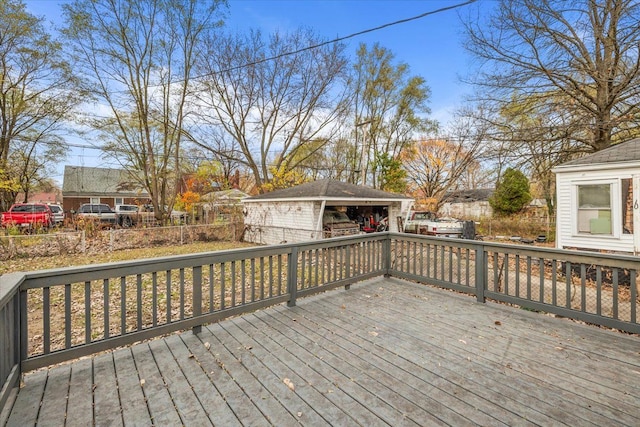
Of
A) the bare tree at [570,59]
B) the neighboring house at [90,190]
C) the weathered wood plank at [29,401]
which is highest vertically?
the bare tree at [570,59]

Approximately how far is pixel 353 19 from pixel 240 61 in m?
10.00

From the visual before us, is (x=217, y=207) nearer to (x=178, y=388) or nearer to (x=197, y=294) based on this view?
(x=197, y=294)

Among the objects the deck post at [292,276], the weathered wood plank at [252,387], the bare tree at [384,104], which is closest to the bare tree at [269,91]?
the bare tree at [384,104]

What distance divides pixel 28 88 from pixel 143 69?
6.03 metres

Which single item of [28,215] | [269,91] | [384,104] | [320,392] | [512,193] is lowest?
[320,392]

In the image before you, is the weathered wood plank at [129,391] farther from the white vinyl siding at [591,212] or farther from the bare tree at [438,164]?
the bare tree at [438,164]

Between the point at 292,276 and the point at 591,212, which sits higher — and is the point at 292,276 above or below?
below

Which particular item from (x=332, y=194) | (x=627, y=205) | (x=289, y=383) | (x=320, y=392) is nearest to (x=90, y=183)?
(x=332, y=194)

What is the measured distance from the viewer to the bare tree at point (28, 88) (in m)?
13.0

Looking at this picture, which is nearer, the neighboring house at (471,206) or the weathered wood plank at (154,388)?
the weathered wood plank at (154,388)

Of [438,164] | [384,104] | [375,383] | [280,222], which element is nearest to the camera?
[375,383]

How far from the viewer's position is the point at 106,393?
6.93 ft

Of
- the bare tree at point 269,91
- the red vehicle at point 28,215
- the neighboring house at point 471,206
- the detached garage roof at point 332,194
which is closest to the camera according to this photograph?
the detached garage roof at point 332,194

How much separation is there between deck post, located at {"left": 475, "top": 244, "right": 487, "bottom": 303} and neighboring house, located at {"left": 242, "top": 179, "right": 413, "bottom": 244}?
253 inches
